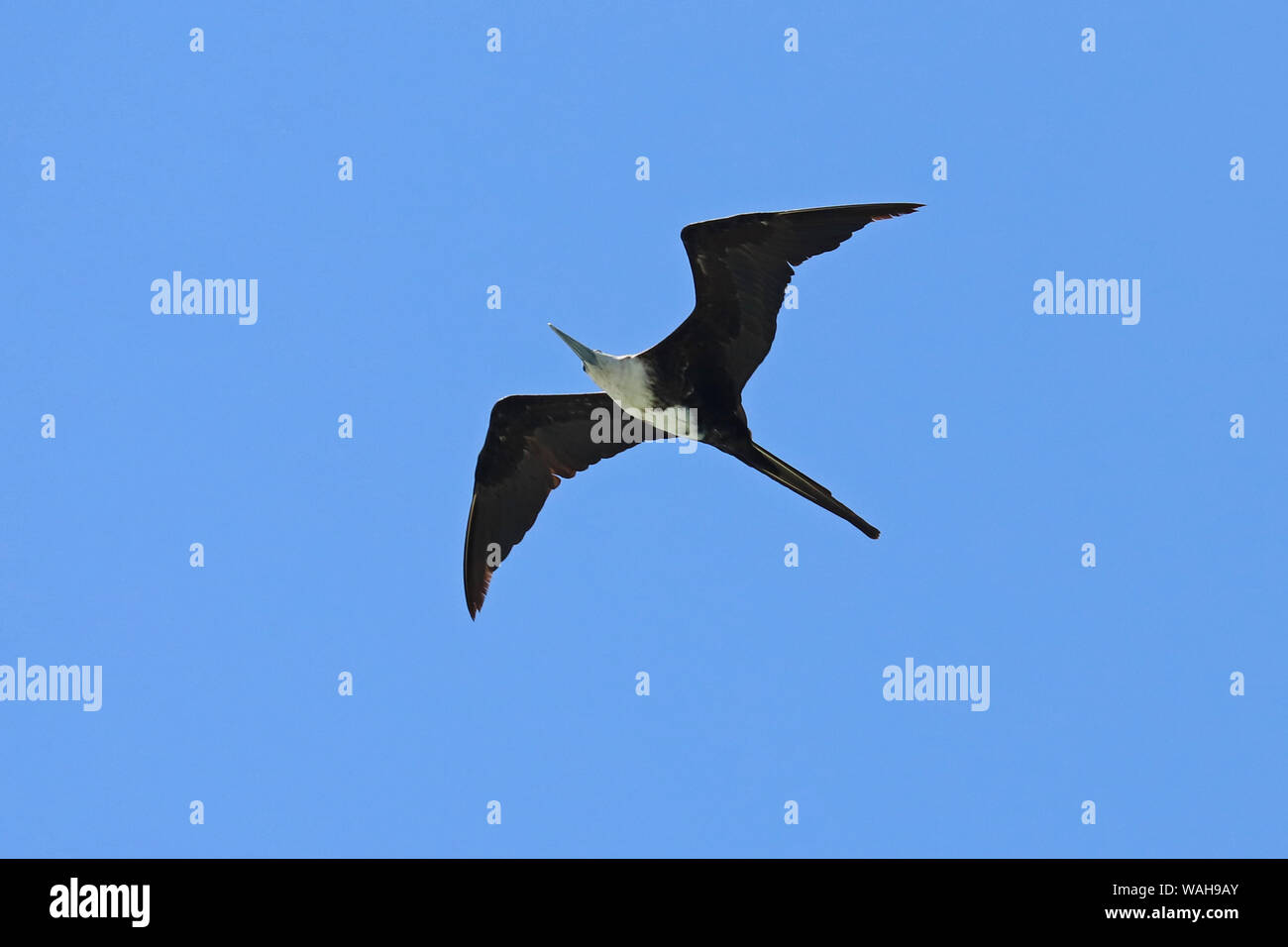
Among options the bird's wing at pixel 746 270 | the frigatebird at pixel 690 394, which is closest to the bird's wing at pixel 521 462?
the frigatebird at pixel 690 394

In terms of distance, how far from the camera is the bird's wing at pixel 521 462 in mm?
12898

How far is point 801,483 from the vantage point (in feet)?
37.3

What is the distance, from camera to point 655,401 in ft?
38.9

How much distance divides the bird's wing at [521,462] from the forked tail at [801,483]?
1.42m

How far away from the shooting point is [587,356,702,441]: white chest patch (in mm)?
11695

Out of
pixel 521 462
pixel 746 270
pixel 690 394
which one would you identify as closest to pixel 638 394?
pixel 690 394

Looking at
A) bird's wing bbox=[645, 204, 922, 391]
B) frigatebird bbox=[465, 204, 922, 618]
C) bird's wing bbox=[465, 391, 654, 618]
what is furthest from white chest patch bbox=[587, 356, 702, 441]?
bird's wing bbox=[465, 391, 654, 618]

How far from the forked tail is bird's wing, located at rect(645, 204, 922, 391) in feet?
2.01

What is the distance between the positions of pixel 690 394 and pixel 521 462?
6.85ft

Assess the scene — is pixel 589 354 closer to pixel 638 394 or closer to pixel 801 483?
pixel 638 394

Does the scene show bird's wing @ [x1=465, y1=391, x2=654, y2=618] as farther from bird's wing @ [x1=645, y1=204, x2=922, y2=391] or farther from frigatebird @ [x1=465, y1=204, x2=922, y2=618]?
bird's wing @ [x1=645, y1=204, x2=922, y2=391]

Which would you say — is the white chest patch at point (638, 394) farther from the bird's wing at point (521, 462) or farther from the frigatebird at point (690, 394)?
the bird's wing at point (521, 462)

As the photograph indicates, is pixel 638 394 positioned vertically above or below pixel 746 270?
below
